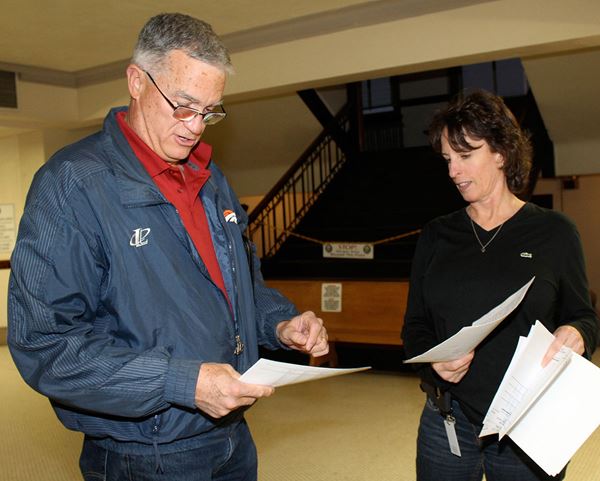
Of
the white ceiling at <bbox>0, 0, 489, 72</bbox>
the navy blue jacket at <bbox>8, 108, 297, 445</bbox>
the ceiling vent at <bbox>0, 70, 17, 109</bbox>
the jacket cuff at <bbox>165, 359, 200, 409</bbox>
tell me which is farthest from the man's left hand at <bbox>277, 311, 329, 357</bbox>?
the ceiling vent at <bbox>0, 70, 17, 109</bbox>

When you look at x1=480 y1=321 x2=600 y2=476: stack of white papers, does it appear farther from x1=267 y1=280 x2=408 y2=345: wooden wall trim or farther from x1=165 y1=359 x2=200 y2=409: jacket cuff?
x1=267 y1=280 x2=408 y2=345: wooden wall trim

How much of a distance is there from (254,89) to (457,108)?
4065 mm

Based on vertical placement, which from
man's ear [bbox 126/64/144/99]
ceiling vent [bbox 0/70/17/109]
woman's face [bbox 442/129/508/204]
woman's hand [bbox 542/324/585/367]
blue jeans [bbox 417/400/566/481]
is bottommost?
blue jeans [bbox 417/400/566/481]

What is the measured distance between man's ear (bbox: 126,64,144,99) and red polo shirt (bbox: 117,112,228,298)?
0.08 meters

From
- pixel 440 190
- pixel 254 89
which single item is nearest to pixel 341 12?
pixel 254 89

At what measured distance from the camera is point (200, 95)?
1.37 m

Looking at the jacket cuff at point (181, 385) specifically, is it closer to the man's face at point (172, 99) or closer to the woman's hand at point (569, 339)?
the man's face at point (172, 99)

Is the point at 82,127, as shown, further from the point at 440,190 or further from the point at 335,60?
the point at 440,190

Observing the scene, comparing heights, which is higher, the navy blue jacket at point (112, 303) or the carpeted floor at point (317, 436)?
the navy blue jacket at point (112, 303)

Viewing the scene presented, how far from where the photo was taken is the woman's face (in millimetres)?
1777

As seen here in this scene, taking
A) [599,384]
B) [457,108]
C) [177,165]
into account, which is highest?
[457,108]

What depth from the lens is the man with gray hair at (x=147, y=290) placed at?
1.15 metres

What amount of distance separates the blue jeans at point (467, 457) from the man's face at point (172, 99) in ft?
3.55

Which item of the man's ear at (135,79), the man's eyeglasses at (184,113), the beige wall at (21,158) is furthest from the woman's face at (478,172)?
the beige wall at (21,158)
